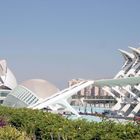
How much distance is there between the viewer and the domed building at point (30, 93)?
46.1 meters

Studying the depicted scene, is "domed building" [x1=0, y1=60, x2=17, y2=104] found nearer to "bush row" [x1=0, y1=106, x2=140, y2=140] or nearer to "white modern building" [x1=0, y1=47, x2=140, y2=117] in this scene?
"white modern building" [x1=0, y1=47, x2=140, y2=117]

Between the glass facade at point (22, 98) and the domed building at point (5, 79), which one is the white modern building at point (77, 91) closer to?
the glass facade at point (22, 98)

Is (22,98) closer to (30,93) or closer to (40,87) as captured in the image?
(30,93)

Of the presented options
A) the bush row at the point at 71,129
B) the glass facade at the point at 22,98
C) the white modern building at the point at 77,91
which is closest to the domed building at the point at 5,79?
the white modern building at the point at 77,91

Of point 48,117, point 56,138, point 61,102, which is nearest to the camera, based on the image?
point 56,138

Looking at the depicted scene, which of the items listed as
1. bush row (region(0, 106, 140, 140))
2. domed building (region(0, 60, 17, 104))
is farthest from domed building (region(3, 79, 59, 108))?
bush row (region(0, 106, 140, 140))

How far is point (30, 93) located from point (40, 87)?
2341mm

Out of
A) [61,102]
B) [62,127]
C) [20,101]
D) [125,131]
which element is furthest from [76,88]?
[125,131]

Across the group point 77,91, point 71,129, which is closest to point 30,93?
point 77,91

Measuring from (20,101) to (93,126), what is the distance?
115 ft

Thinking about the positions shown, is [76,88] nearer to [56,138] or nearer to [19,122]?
[19,122]

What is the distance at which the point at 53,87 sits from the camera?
52344 millimetres

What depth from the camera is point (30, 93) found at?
47.0 m

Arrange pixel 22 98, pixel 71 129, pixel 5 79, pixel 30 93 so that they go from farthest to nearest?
1. pixel 5 79
2. pixel 30 93
3. pixel 22 98
4. pixel 71 129
